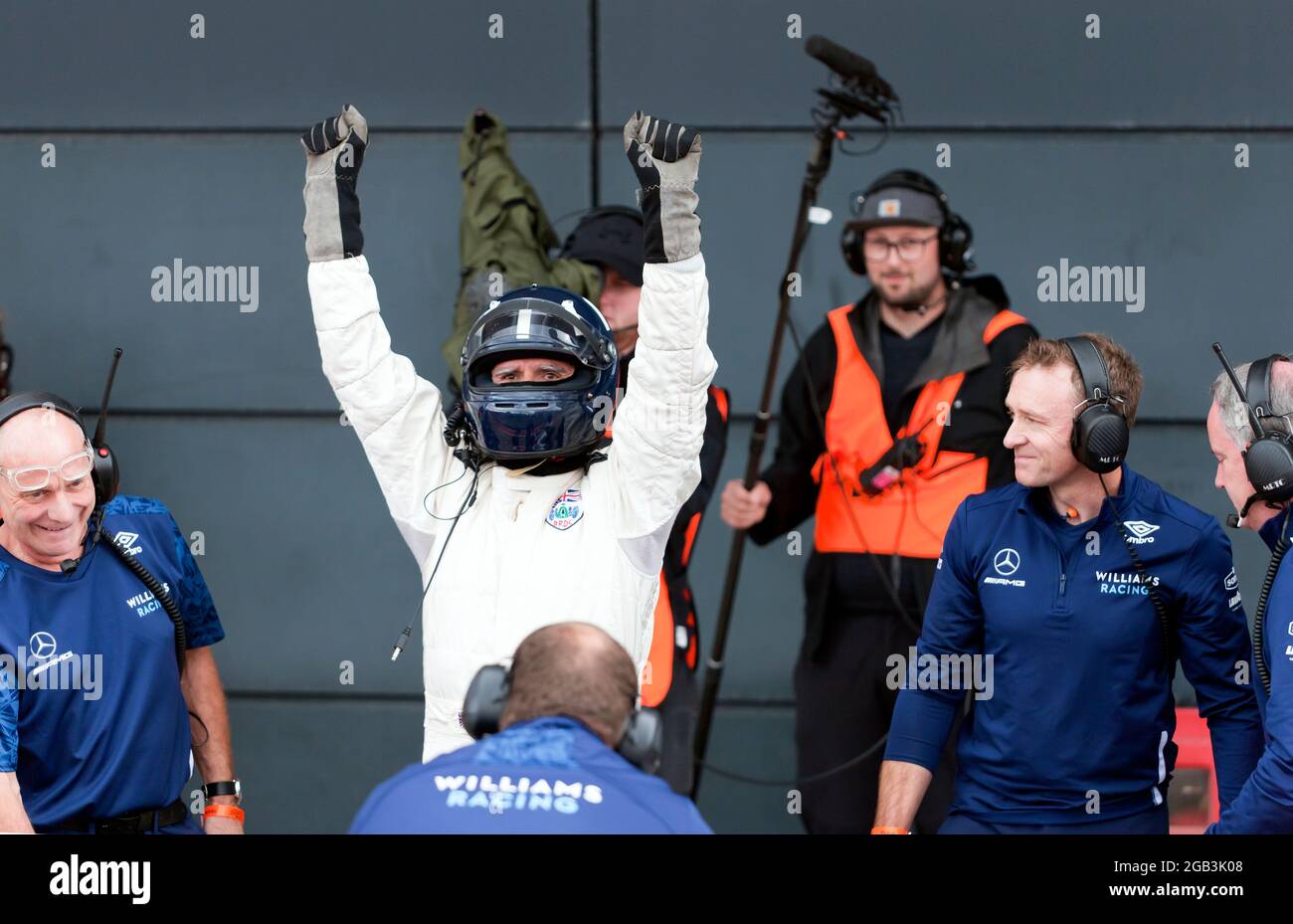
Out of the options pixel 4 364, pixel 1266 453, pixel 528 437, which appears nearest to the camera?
pixel 1266 453

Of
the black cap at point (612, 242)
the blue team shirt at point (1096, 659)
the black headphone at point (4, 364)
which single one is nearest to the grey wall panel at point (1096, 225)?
the black cap at point (612, 242)

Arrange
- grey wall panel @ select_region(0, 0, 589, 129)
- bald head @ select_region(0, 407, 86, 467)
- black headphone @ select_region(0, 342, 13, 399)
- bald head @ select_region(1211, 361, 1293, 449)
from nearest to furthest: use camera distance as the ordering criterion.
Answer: bald head @ select_region(1211, 361, 1293, 449), bald head @ select_region(0, 407, 86, 467), black headphone @ select_region(0, 342, 13, 399), grey wall panel @ select_region(0, 0, 589, 129)

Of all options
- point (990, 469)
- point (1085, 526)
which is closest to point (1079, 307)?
point (990, 469)

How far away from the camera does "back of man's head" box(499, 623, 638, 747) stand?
2.58 m

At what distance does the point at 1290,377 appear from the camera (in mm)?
3529

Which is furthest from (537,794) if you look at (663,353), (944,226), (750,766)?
(750,766)

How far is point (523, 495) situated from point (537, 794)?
1.33 meters

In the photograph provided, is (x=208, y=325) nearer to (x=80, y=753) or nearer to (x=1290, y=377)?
(x=80, y=753)

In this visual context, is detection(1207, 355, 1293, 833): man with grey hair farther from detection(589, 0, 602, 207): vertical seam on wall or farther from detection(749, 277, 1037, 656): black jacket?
detection(589, 0, 602, 207): vertical seam on wall

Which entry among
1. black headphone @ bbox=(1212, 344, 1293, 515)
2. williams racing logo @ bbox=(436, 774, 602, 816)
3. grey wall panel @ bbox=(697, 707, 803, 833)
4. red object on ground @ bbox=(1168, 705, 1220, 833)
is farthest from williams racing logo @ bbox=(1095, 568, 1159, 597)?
grey wall panel @ bbox=(697, 707, 803, 833)

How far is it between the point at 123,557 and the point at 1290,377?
2.53 meters

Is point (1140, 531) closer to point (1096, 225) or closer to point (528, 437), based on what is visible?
point (528, 437)

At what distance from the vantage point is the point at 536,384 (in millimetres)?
3668

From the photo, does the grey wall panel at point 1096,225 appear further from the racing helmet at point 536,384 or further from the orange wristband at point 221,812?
the orange wristband at point 221,812
